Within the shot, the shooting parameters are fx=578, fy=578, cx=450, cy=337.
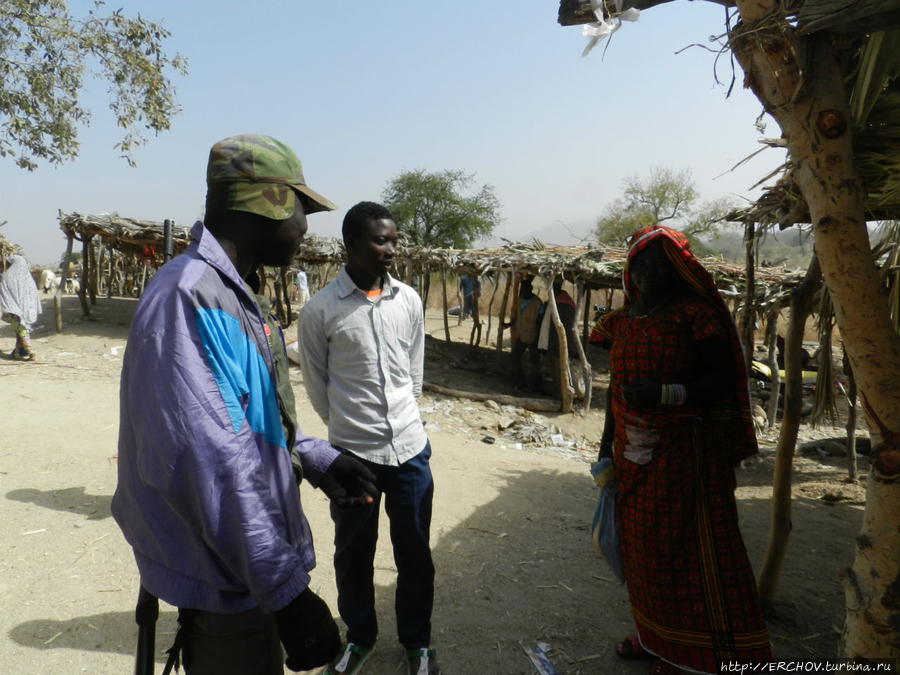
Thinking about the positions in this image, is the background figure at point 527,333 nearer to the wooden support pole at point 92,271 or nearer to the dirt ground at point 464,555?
the dirt ground at point 464,555

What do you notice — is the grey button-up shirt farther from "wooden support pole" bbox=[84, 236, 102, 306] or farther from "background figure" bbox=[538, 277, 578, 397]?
"wooden support pole" bbox=[84, 236, 102, 306]

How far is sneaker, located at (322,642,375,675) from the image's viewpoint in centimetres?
253

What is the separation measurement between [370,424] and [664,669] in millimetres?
1602

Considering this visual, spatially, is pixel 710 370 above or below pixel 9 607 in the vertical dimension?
above

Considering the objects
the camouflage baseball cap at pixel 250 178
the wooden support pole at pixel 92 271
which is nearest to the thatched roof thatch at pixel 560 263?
the wooden support pole at pixel 92 271

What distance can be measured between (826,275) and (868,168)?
2.84ft

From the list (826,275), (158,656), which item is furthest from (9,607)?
(826,275)

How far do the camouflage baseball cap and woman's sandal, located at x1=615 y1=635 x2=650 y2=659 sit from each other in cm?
250

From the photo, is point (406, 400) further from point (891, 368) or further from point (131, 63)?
point (131, 63)

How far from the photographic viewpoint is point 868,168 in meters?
2.36

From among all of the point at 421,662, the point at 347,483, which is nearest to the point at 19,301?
the point at 421,662

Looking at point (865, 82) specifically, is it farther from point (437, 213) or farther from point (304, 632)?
point (437, 213)

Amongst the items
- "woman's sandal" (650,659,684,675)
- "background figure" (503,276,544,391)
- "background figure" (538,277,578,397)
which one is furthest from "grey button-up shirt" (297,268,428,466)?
"background figure" (503,276,544,391)

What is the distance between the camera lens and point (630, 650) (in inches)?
108
